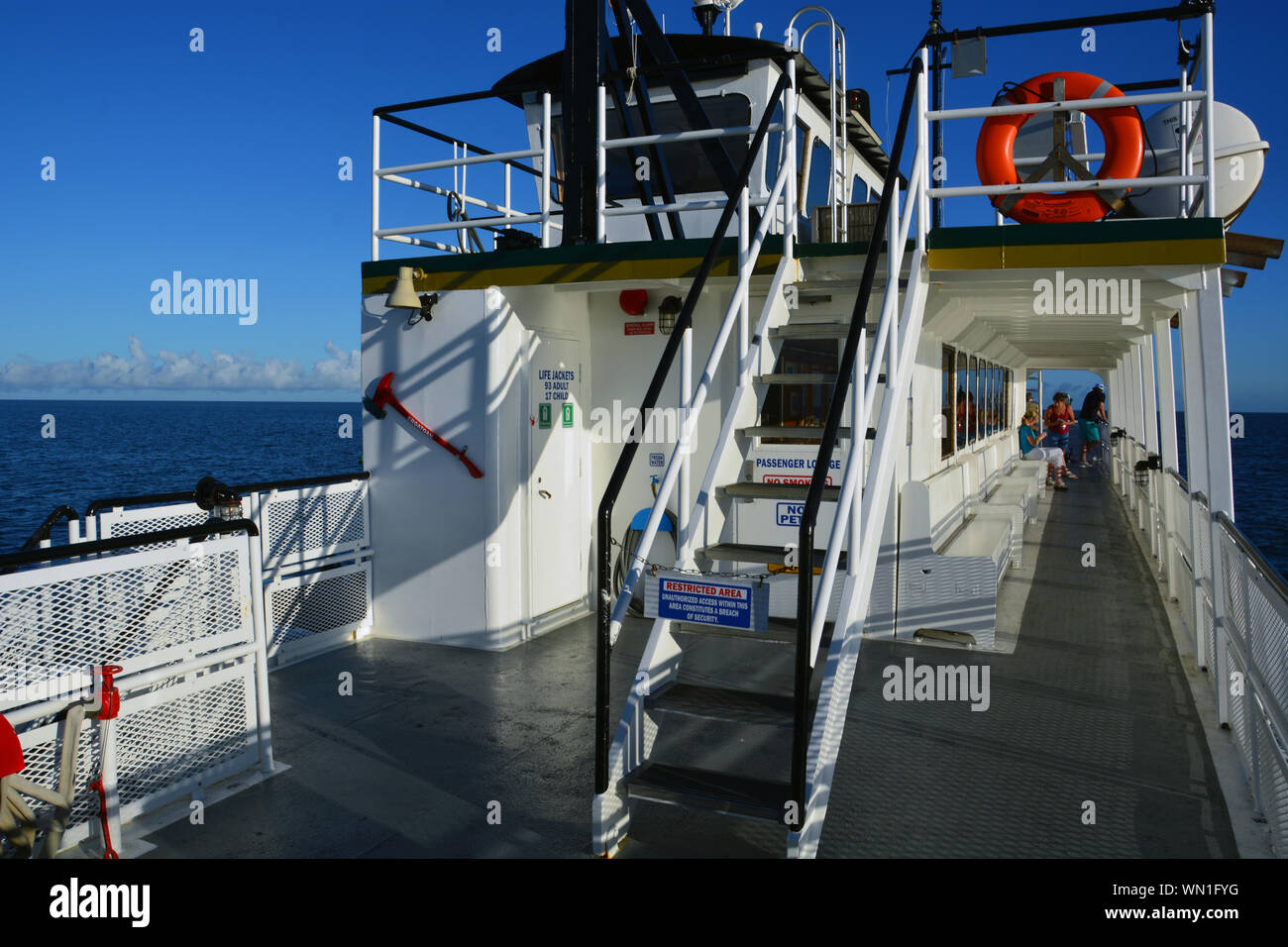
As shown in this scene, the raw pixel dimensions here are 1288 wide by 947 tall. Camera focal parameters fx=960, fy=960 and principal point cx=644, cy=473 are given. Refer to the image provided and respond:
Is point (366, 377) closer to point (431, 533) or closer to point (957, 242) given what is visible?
point (431, 533)

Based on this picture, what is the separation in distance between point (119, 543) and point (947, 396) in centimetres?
786

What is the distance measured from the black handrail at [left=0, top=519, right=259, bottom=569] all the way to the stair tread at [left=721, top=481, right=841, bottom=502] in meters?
2.42

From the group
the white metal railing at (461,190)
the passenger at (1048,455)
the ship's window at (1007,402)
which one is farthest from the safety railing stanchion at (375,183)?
the passenger at (1048,455)

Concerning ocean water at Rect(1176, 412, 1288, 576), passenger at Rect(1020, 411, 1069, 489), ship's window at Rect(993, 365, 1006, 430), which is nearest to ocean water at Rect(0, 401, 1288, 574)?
ocean water at Rect(1176, 412, 1288, 576)

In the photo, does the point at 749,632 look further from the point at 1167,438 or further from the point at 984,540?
the point at 1167,438

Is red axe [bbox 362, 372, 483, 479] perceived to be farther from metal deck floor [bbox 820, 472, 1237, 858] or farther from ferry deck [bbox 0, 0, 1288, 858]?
metal deck floor [bbox 820, 472, 1237, 858]

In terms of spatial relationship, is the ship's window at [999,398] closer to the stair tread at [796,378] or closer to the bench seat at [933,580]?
the bench seat at [933,580]

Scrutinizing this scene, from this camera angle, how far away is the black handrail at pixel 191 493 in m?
5.28

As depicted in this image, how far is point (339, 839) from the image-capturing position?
4.11 meters

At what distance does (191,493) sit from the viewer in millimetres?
5848

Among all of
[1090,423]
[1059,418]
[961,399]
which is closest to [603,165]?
[961,399]

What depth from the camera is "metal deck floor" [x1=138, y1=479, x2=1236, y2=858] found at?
408 centimetres

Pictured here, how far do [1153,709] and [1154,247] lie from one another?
2.68 m

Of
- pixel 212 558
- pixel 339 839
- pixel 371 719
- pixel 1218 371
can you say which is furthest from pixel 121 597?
pixel 1218 371
